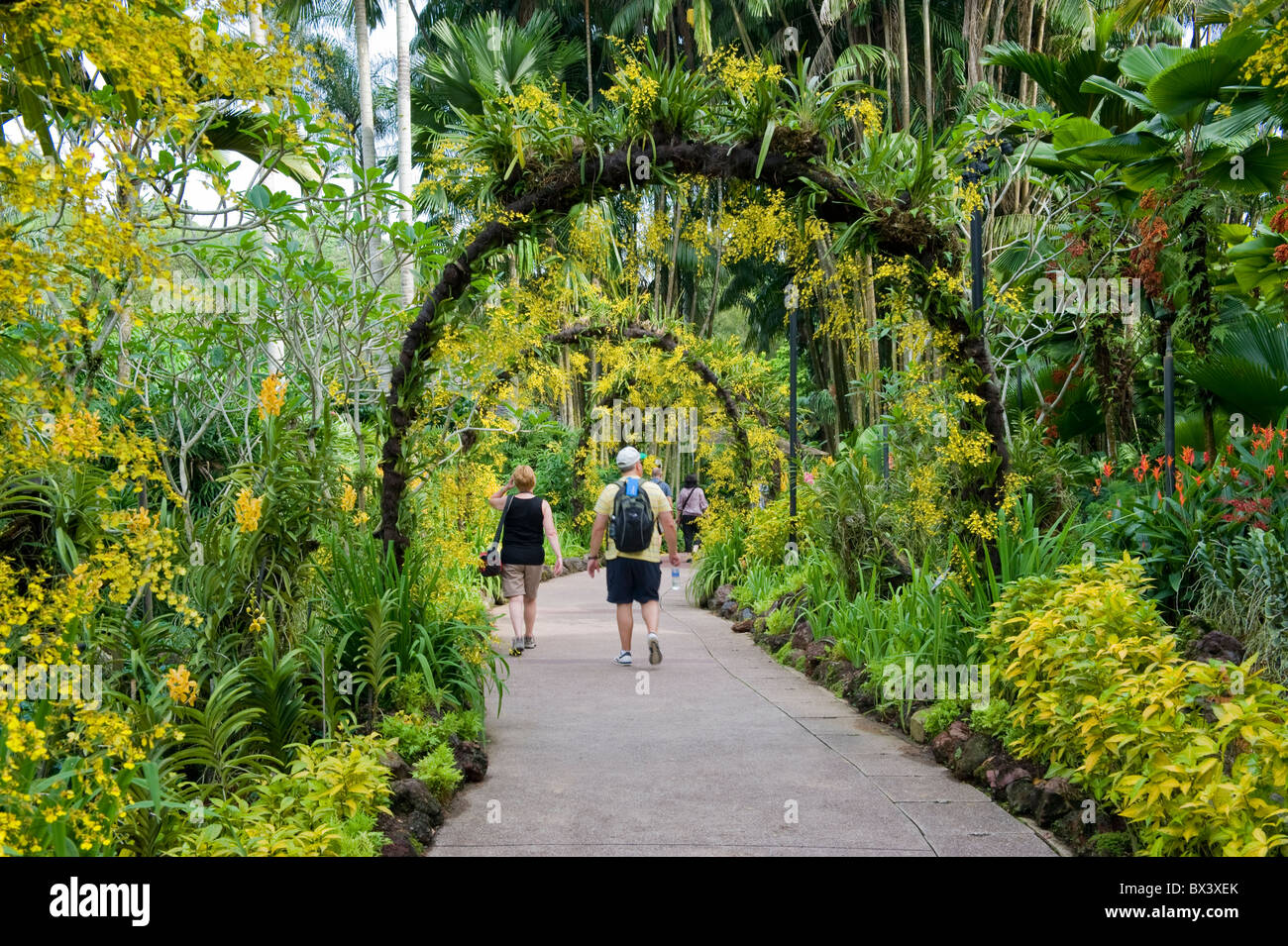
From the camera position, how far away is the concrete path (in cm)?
383

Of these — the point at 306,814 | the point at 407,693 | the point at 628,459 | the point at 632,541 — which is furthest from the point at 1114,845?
the point at 628,459

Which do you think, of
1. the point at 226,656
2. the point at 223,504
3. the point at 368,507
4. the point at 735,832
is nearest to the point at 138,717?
the point at 226,656

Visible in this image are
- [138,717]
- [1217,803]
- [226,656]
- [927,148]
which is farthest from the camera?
[927,148]

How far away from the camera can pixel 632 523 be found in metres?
7.38

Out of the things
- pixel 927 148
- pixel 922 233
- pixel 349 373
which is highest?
pixel 927 148

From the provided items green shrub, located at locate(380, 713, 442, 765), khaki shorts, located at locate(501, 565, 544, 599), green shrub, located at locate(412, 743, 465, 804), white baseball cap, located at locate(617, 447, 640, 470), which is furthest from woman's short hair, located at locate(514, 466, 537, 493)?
green shrub, located at locate(412, 743, 465, 804)

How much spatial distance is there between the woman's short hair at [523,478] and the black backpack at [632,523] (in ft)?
3.07

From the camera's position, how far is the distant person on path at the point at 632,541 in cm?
741

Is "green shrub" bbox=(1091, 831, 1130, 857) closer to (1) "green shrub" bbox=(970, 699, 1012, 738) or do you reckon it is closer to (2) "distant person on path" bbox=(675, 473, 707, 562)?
(1) "green shrub" bbox=(970, 699, 1012, 738)

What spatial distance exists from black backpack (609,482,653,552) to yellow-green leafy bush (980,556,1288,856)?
10.1 feet

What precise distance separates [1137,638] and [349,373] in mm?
5533

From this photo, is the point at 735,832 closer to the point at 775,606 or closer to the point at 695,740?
the point at 695,740

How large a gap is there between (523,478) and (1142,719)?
18.0 feet

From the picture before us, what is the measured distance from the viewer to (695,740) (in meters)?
5.38
